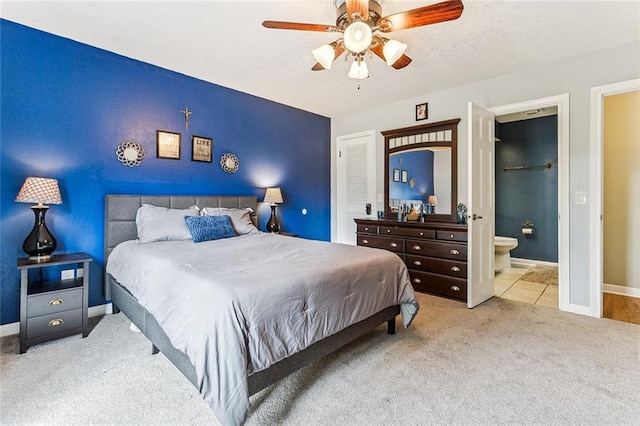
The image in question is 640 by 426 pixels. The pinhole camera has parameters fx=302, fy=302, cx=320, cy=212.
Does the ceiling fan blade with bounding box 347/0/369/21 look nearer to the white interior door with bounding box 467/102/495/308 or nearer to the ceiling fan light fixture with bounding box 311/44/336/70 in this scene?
the ceiling fan light fixture with bounding box 311/44/336/70

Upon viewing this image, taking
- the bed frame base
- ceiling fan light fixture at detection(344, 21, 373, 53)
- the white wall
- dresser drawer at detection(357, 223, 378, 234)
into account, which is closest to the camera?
the bed frame base

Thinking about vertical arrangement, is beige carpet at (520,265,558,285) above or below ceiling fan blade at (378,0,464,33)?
below

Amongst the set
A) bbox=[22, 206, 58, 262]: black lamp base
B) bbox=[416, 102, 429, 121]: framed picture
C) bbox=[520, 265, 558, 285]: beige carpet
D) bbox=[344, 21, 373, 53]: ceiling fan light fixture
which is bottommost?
bbox=[520, 265, 558, 285]: beige carpet

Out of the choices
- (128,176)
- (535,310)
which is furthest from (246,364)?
(535,310)

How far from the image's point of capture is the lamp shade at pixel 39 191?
7.86 ft

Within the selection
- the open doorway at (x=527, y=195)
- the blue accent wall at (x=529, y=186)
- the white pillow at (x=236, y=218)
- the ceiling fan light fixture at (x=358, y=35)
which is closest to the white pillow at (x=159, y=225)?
the white pillow at (x=236, y=218)

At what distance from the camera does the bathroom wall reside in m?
3.58

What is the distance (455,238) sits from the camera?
3.46 meters

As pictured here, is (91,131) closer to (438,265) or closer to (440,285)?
(438,265)

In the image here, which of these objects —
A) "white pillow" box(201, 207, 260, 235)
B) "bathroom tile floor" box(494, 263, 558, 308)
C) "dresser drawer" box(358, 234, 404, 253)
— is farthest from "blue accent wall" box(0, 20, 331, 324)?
"bathroom tile floor" box(494, 263, 558, 308)

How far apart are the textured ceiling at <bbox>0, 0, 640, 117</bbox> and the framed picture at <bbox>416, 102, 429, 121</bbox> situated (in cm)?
49

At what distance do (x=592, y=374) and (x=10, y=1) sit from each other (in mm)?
4960

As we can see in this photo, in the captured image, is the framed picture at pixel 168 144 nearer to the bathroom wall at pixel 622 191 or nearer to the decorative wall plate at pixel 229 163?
the decorative wall plate at pixel 229 163

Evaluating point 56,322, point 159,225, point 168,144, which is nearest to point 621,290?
point 159,225
